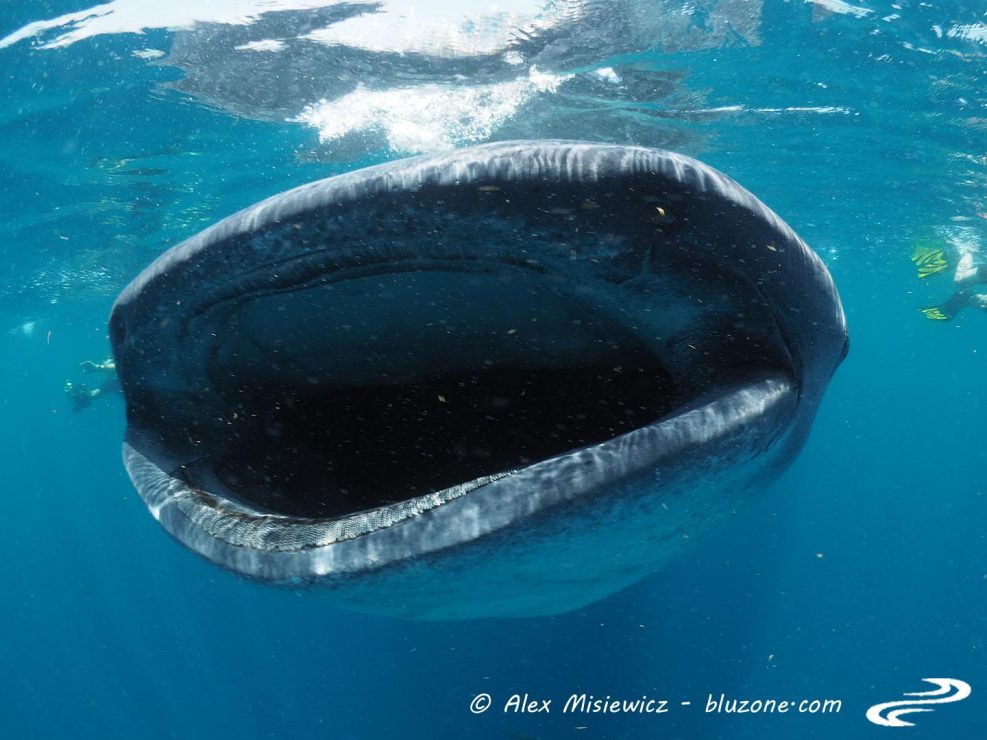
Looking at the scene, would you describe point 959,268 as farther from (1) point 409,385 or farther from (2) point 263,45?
(1) point 409,385

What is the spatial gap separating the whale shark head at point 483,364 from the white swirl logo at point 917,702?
10.4 metres

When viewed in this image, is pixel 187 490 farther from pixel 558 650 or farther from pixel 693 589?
pixel 693 589

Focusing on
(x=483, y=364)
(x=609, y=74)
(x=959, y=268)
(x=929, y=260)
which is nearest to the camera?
(x=483, y=364)

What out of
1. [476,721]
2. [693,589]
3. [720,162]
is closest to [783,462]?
[476,721]

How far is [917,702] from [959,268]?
1461 centimetres

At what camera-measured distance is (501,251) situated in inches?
61.7

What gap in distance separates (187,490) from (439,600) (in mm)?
787

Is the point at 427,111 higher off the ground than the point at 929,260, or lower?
higher

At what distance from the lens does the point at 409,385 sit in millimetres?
2613

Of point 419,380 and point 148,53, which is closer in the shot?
point 419,380

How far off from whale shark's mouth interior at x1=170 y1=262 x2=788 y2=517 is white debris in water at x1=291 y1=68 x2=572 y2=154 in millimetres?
7975

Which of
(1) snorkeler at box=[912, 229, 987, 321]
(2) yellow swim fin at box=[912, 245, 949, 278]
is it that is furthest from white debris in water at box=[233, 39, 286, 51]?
(2) yellow swim fin at box=[912, 245, 949, 278]

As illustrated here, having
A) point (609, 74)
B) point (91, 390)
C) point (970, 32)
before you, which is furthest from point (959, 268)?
point (91, 390)

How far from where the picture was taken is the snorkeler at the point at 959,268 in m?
16.5
